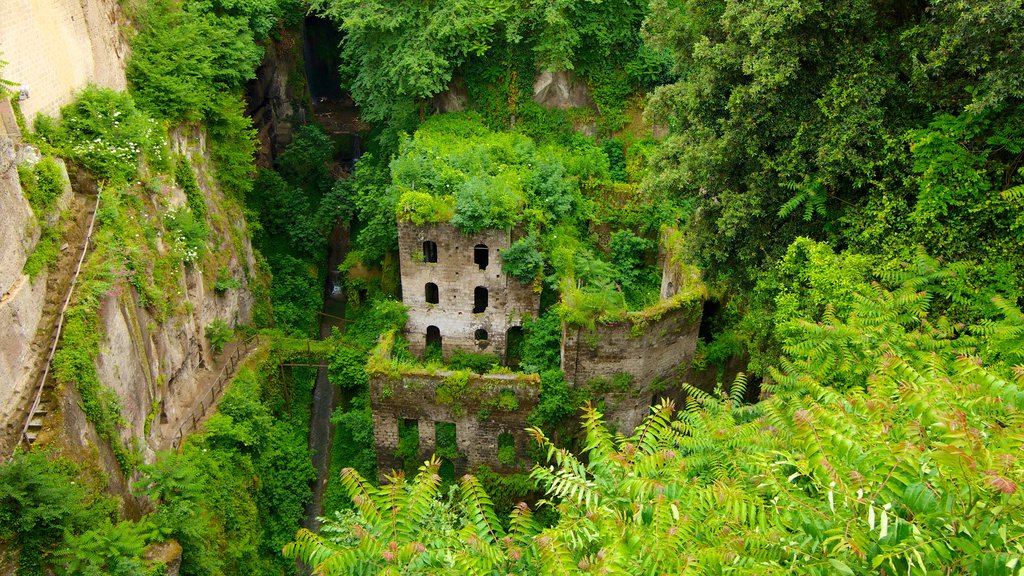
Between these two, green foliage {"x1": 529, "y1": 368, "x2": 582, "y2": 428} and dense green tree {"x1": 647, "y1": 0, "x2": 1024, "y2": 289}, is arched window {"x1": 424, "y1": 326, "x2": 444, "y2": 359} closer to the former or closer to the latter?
green foliage {"x1": 529, "y1": 368, "x2": 582, "y2": 428}

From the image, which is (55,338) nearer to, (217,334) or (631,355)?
(217,334)

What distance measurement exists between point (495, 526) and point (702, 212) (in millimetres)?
10308

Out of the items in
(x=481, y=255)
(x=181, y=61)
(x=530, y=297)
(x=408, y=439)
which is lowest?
(x=408, y=439)

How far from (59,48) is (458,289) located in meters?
12.5

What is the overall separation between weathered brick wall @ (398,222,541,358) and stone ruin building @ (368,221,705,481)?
32 millimetres

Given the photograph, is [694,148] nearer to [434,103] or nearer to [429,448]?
[429,448]

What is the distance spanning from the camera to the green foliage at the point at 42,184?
15.2 meters

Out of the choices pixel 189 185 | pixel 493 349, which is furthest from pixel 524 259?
pixel 189 185

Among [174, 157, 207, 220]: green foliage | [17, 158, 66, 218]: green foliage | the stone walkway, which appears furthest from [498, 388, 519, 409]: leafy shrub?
[17, 158, 66, 218]: green foliage

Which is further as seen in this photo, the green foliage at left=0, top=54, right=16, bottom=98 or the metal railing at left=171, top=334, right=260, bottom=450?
the metal railing at left=171, top=334, right=260, bottom=450

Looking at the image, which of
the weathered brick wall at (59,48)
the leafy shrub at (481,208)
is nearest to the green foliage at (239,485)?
the leafy shrub at (481,208)

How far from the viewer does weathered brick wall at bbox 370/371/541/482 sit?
63.2 feet

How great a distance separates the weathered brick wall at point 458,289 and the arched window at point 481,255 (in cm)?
11

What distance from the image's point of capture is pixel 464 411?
770 inches
